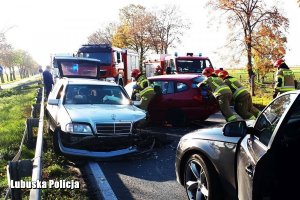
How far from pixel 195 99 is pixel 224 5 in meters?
14.3

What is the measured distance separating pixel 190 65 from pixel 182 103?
788 cm

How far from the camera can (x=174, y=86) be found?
10805mm

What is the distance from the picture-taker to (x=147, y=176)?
244 inches

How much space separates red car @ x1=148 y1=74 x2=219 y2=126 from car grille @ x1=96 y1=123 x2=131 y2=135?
135 inches

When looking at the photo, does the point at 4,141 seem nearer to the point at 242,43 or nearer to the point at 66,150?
the point at 66,150

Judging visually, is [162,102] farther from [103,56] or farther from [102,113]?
[103,56]

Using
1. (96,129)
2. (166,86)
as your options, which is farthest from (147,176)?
(166,86)

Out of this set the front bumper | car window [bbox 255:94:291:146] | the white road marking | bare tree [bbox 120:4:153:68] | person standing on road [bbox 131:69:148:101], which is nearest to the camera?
car window [bbox 255:94:291:146]

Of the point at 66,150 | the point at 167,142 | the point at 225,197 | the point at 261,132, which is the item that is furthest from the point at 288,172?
Answer: the point at 167,142

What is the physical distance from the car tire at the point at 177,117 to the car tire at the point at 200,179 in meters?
5.78

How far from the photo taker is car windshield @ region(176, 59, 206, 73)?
18.0 meters

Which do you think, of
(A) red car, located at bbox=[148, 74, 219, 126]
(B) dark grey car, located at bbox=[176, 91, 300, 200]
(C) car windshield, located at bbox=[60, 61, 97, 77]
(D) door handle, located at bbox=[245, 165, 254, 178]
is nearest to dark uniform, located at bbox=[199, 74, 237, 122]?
(A) red car, located at bbox=[148, 74, 219, 126]

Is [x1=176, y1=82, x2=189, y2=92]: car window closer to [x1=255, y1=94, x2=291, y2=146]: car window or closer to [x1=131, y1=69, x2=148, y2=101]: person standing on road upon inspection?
[x1=131, y1=69, x2=148, y2=101]: person standing on road

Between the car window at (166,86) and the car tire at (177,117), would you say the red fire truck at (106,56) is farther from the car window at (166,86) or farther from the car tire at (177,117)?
the car tire at (177,117)
